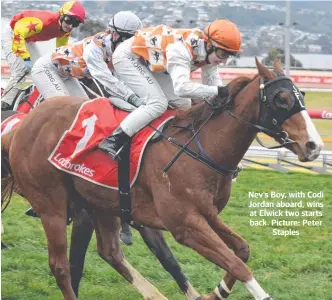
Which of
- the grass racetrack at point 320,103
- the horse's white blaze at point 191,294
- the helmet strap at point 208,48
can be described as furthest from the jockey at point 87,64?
the grass racetrack at point 320,103

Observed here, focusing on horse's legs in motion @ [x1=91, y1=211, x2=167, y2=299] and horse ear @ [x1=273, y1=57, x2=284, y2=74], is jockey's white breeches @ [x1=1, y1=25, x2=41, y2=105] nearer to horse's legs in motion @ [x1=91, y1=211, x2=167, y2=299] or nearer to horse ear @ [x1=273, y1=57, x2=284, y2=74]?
horse's legs in motion @ [x1=91, y1=211, x2=167, y2=299]

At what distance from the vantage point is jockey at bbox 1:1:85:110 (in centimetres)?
664

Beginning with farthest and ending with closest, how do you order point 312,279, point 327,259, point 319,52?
point 319,52 < point 327,259 < point 312,279

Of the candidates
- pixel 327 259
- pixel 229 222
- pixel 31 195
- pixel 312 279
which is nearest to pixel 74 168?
pixel 31 195

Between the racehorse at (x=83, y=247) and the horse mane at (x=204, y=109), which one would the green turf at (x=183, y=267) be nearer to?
the racehorse at (x=83, y=247)

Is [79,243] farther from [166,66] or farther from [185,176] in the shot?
[166,66]

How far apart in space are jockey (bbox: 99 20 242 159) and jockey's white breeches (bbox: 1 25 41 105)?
176cm

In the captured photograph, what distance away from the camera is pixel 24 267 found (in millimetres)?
6520

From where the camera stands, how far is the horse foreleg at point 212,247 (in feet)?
14.6

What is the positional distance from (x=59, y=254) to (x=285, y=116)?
183 cm

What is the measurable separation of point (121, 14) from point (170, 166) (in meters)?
1.40

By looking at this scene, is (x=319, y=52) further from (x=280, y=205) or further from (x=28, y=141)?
(x=28, y=141)

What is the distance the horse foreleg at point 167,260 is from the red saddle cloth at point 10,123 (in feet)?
4.25

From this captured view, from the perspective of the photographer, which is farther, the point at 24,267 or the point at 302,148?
the point at 24,267
